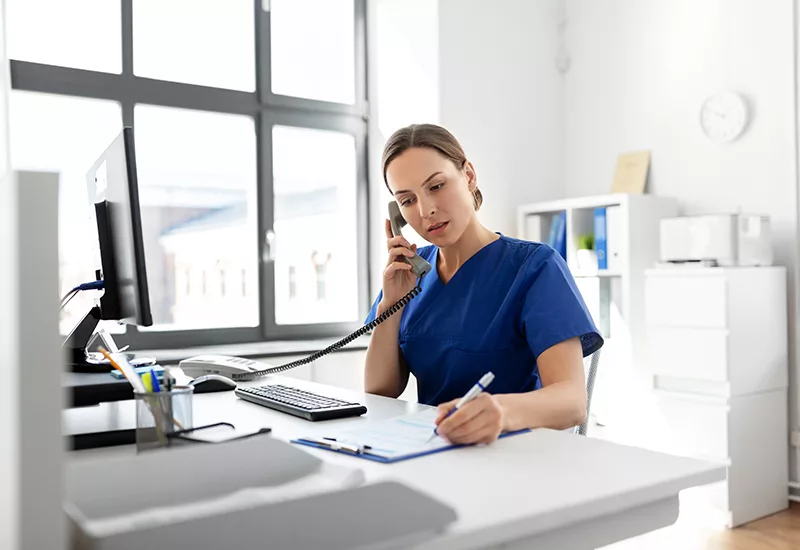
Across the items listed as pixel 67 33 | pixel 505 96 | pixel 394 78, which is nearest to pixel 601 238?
pixel 505 96

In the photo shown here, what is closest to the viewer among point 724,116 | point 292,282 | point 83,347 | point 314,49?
point 83,347

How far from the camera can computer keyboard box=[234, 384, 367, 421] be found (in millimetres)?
1344

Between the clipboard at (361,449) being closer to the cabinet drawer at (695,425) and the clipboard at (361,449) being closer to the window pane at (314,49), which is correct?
the cabinet drawer at (695,425)

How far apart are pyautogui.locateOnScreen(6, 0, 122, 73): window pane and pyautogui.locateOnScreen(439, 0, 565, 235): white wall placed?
1.60 m

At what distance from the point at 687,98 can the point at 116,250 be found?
321cm

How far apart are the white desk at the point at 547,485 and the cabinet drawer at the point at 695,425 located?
2136 millimetres

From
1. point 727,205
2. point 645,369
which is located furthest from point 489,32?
point 645,369

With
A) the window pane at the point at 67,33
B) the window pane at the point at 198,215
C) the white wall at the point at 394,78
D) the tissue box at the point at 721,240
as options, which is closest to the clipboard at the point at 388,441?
the tissue box at the point at 721,240

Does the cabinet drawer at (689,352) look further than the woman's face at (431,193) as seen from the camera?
Yes

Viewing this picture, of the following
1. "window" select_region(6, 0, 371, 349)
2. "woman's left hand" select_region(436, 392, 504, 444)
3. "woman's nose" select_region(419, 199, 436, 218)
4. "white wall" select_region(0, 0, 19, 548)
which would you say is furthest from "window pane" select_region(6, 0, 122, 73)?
"white wall" select_region(0, 0, 19, 548)

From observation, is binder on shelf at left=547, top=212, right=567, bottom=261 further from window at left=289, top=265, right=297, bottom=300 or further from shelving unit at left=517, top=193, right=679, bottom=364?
window at left=289, top=265, right=297, bottom=300

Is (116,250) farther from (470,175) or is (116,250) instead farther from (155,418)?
(470,175)

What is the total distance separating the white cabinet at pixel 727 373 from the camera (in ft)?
9.84

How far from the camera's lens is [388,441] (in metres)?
1.09
